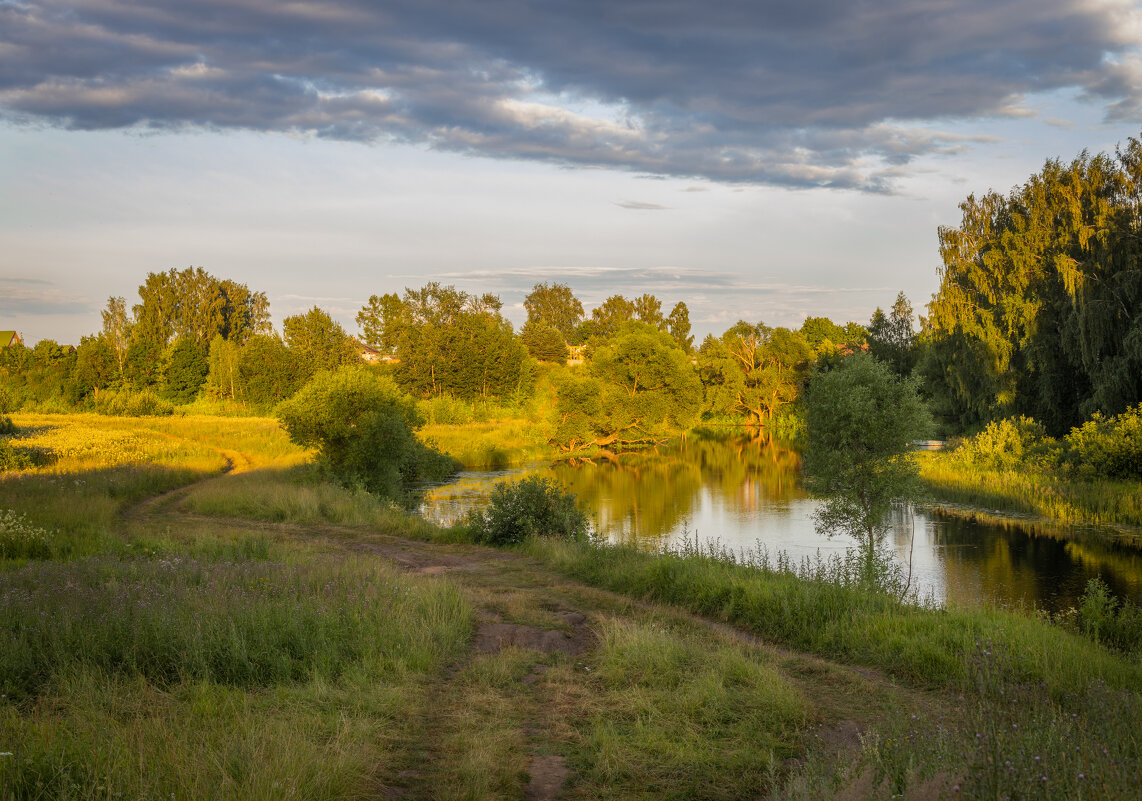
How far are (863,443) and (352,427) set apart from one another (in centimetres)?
1773

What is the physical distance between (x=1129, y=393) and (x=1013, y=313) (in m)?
8.51

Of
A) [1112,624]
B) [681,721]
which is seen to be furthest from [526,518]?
[1112,624]

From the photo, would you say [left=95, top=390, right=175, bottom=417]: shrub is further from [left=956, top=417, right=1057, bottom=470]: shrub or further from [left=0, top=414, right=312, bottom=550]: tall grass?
Result: [left=956, top=417, right=1057, bottom=470]: shrub

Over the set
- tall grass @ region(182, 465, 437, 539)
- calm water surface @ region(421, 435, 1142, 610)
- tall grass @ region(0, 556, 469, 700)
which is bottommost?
calm water surface @ region(421, 435, 1142, 610)

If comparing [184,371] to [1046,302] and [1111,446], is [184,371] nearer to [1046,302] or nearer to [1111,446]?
[1046,302]

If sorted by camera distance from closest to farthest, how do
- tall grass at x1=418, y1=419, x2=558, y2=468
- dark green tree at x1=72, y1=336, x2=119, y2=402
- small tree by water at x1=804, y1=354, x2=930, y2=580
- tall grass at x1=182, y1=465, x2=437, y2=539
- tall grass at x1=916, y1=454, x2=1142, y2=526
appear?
tall grass at x1=182, y1=465, x2=437, y2=539
small tree by water at x1=804, y1=354, x2=930, y2=580
tall grass at x1=916, y1=454, x2=1142, y2=526
tall grass at x1=418, y1=419, x2=558, y2=468
dark green tree at x1=72, y1=336, x2=119, y2=402

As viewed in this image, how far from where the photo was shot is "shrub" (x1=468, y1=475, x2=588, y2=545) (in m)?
17.3

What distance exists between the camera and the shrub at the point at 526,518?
680 inches

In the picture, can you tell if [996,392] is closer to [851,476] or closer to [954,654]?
[851,476]

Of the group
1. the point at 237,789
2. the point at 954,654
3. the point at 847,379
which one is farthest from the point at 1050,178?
the point at 237,789

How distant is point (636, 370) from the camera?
55438 millimetres

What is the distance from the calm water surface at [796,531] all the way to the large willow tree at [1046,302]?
9333 millimetres

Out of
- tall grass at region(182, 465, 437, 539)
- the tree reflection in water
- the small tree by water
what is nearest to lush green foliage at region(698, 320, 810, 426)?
the tree reflection in water

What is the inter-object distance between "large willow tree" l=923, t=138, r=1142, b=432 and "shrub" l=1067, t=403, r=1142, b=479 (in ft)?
5.40
